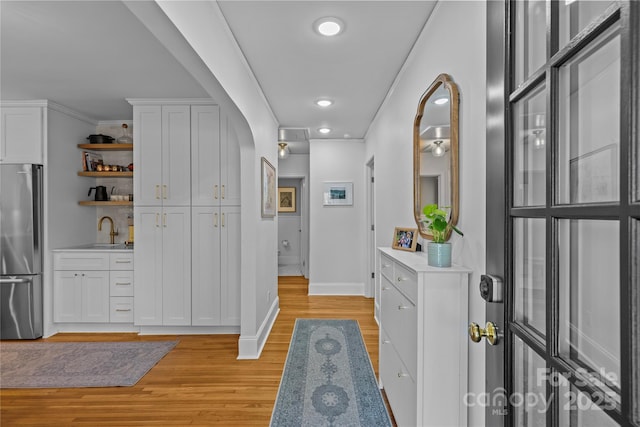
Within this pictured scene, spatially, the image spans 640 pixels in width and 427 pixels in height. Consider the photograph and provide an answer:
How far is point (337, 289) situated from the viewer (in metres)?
5.21

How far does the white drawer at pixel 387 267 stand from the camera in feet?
6.89

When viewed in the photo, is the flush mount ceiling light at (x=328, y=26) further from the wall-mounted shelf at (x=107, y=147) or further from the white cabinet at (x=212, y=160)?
the wall-mounted shelf at (x=107, y=147)

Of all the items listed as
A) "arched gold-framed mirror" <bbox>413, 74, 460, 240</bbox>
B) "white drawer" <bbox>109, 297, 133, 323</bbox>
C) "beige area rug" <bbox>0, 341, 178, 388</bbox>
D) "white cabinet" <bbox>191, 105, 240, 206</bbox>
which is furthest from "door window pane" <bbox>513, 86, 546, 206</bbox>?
"white drawer" <bbox>109, 297, 133, 323</bbox>

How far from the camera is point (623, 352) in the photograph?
0.45 meters

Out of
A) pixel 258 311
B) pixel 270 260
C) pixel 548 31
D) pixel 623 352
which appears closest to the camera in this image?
pixel 623 352

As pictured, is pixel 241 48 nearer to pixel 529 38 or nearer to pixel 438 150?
pixel 438 150

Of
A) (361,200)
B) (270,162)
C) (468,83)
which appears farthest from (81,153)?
(468,83)

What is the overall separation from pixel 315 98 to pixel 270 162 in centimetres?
98

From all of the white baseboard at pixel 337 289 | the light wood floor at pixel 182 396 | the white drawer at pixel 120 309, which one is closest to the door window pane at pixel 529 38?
the light wood floor at pixel 182 396

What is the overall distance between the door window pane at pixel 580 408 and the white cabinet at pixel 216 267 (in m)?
3.27

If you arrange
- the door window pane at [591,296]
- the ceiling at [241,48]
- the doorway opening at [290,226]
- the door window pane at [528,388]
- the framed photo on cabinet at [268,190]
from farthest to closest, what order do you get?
1. the doorway opening at [290,226]
2. the framed photo on cabinet at [268,190]
3. the ceiling at [241,48]
4. the door window pane at [528,388]
5. the door window pane at [591,296]

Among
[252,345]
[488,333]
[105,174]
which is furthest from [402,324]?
[105,174]

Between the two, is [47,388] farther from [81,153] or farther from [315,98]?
[315,98]

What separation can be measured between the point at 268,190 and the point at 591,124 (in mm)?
3348
